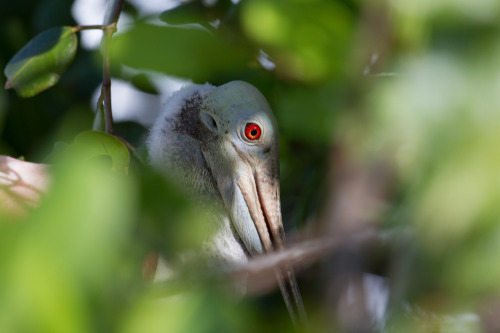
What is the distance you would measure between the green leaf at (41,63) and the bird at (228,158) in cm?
47

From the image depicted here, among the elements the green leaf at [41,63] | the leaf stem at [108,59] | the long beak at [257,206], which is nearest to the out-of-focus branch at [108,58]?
the leaf stem at [108,59]

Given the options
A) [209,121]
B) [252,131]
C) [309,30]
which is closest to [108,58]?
[252,131]

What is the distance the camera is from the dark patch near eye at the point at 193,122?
8.44ft

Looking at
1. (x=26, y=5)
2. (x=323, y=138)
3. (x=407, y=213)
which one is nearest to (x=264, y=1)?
(x=323, y=138)

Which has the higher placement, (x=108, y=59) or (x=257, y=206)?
(x=108, y=59)

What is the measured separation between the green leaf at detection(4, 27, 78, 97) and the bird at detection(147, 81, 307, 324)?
47 cm

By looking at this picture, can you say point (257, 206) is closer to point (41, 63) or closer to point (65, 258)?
point (41, 63)

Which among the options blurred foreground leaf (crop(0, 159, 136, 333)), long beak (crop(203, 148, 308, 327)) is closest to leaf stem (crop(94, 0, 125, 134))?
long beak (crop(203, 148, 308, 327))

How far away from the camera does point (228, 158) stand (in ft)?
8.18

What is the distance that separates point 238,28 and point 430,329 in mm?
1049

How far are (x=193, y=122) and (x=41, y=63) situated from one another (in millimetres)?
727

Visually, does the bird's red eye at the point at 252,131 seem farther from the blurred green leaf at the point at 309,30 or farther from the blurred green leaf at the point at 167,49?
the blurred green leaf at the point at 309,30

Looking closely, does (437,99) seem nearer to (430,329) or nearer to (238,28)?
(430,329)

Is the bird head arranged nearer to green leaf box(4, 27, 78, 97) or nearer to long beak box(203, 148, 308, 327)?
long beak box(203, 148, 308, 327)
